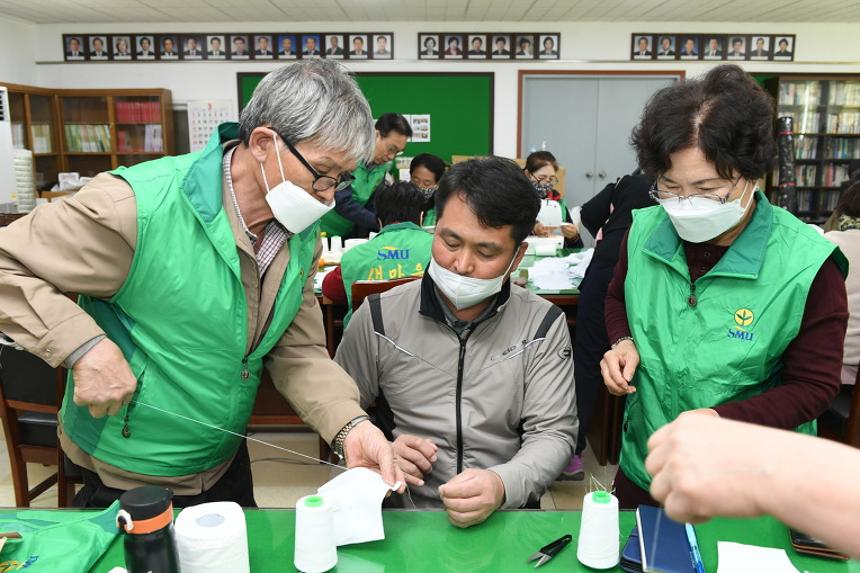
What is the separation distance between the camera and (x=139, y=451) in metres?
1.36

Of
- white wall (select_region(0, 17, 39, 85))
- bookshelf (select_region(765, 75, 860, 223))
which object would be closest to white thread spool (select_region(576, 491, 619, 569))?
bookshelf (select_region(765, 75, 860, 223))

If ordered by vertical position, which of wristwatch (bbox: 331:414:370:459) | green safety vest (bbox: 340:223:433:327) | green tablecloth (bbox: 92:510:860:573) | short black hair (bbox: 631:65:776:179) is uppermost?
short black hair (bbox: 631:65:776:179)

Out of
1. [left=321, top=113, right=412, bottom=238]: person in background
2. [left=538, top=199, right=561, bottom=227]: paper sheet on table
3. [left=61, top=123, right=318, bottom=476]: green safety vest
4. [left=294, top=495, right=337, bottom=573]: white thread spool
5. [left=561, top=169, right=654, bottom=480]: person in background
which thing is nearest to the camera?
[left=294, top=495, right=337, bottom=573]: white thread spool

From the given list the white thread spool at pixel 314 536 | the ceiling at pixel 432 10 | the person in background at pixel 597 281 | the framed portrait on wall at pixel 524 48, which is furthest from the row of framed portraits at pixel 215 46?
the white thread spool at pixel 314 536

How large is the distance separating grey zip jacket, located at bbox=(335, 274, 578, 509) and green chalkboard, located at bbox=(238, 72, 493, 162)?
6.69 m

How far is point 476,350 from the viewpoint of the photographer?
1.61 metres

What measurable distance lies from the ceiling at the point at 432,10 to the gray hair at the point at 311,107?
19.9 feet

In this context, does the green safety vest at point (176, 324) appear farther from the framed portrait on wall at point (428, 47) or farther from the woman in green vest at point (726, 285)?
the framed portrait on wall at point (428, 47)

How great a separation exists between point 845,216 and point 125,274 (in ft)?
9.80

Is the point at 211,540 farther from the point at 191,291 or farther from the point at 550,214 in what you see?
the point at 550,214

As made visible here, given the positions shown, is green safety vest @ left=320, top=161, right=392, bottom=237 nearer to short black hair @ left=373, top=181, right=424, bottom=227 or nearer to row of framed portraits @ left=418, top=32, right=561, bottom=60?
short black hair @ left=373, top=181, right=424, bottom=227

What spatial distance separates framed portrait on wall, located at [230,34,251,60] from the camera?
794 centimetres

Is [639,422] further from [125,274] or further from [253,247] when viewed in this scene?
[125,274]

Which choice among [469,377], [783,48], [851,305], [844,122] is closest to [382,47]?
[783,48]
